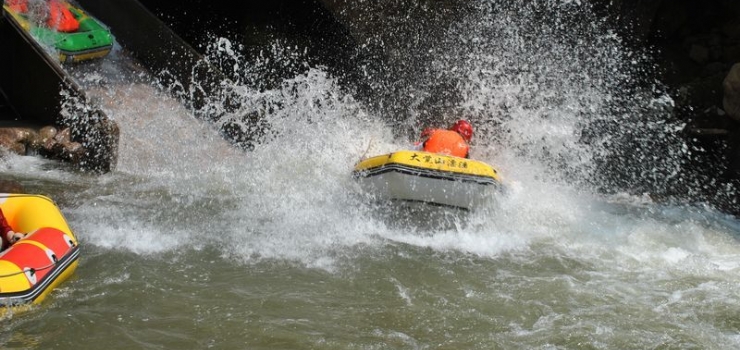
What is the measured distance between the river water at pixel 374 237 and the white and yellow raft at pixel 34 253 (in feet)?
0.50

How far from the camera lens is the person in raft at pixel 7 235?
212 inches

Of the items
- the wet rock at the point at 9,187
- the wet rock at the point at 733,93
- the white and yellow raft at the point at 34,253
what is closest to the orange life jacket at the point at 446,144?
the white and yellow raft at the point at 34,253

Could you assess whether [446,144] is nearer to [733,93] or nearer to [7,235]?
[7,235]

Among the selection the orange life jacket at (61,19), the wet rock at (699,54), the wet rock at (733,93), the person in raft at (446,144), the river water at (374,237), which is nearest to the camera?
the river water at (374,237)

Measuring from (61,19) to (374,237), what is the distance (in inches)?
261

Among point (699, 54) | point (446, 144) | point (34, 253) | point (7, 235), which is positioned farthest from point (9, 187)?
point (699, 54)

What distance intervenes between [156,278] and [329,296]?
135 cm

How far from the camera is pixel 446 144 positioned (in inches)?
313

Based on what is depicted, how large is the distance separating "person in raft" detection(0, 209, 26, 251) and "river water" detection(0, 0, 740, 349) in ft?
1.65

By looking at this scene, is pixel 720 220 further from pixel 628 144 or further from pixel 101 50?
pixel 101 50

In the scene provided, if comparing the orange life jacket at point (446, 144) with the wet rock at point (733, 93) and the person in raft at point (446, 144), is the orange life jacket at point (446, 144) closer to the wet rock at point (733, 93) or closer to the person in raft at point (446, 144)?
the person in raft at point (446, 144)

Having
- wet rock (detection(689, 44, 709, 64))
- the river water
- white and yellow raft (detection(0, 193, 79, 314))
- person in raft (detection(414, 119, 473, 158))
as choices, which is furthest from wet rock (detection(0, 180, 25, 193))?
wet rock (detection(689, 44, 709, 64))

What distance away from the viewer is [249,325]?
16.7 feet

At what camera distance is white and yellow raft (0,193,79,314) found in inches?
189
